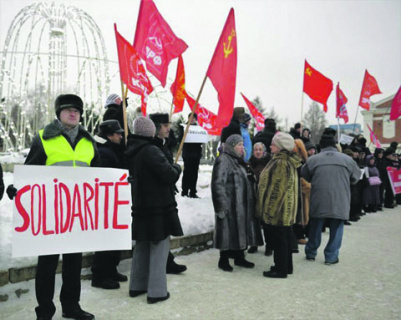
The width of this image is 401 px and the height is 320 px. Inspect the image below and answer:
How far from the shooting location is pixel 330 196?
6.08 m

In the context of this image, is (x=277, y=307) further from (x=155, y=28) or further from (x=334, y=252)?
(x=155, y=28)

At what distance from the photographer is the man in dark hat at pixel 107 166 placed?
4.59m

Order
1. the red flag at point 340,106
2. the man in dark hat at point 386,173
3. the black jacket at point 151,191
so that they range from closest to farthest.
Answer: the black jacket at point 151,191 → the man in dark hat at point 386,173 → the red flag at point 340,106

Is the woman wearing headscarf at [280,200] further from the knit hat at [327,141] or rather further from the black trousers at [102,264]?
the black trousers at [102,264]

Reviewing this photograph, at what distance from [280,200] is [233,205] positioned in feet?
2.23

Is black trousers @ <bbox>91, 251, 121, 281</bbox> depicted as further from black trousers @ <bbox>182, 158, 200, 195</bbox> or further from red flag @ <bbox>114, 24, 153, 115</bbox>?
black trousers @ <bbox>182, 158, 200, 195</bbox>

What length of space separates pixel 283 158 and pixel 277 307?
211 centimetres

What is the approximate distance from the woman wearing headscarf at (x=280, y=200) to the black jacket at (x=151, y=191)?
164 centimetres

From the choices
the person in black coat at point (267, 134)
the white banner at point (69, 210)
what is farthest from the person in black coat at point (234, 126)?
the white banner at point (69, 210)

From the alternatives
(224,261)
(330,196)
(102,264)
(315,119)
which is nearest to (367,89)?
(330,196)

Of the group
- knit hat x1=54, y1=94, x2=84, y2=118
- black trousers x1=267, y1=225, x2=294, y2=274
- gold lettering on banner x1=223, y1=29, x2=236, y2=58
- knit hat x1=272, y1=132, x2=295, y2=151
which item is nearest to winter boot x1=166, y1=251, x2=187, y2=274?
black trousers x1=267, y1=225, x2=294, y2=274

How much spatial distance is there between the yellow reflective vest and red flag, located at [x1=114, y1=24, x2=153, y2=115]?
1.61 m

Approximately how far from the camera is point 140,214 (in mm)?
4277

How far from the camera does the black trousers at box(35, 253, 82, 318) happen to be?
3.44 meters
